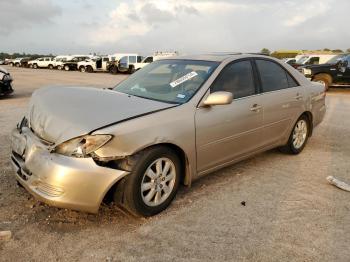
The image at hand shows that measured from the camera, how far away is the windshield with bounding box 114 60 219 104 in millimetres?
3910

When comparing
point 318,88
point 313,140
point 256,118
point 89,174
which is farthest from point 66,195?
point 313,140

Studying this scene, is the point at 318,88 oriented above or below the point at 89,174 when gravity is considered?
above

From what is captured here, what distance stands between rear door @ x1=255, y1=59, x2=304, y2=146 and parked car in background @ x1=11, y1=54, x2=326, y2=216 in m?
0.02

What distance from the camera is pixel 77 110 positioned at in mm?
3361

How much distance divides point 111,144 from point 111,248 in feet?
2.80

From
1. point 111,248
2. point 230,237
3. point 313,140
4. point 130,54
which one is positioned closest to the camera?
point 111,248

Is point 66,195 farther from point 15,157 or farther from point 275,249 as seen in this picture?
point 275,249

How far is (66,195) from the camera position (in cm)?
295

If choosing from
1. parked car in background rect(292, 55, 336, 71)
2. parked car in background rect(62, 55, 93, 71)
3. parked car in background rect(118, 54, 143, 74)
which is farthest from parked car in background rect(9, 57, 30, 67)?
parked car in background rect(292, 55, 336, 71)

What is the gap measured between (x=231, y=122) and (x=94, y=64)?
32.3 m

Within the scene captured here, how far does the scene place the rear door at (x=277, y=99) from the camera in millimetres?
4672

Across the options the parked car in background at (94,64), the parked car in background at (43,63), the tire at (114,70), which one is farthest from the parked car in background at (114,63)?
the parked car in background at (43,63)

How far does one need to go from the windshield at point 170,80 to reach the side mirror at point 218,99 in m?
0.21

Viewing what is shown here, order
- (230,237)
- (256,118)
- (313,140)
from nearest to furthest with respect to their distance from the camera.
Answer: (230,237)
(256,118)
(313,140)
